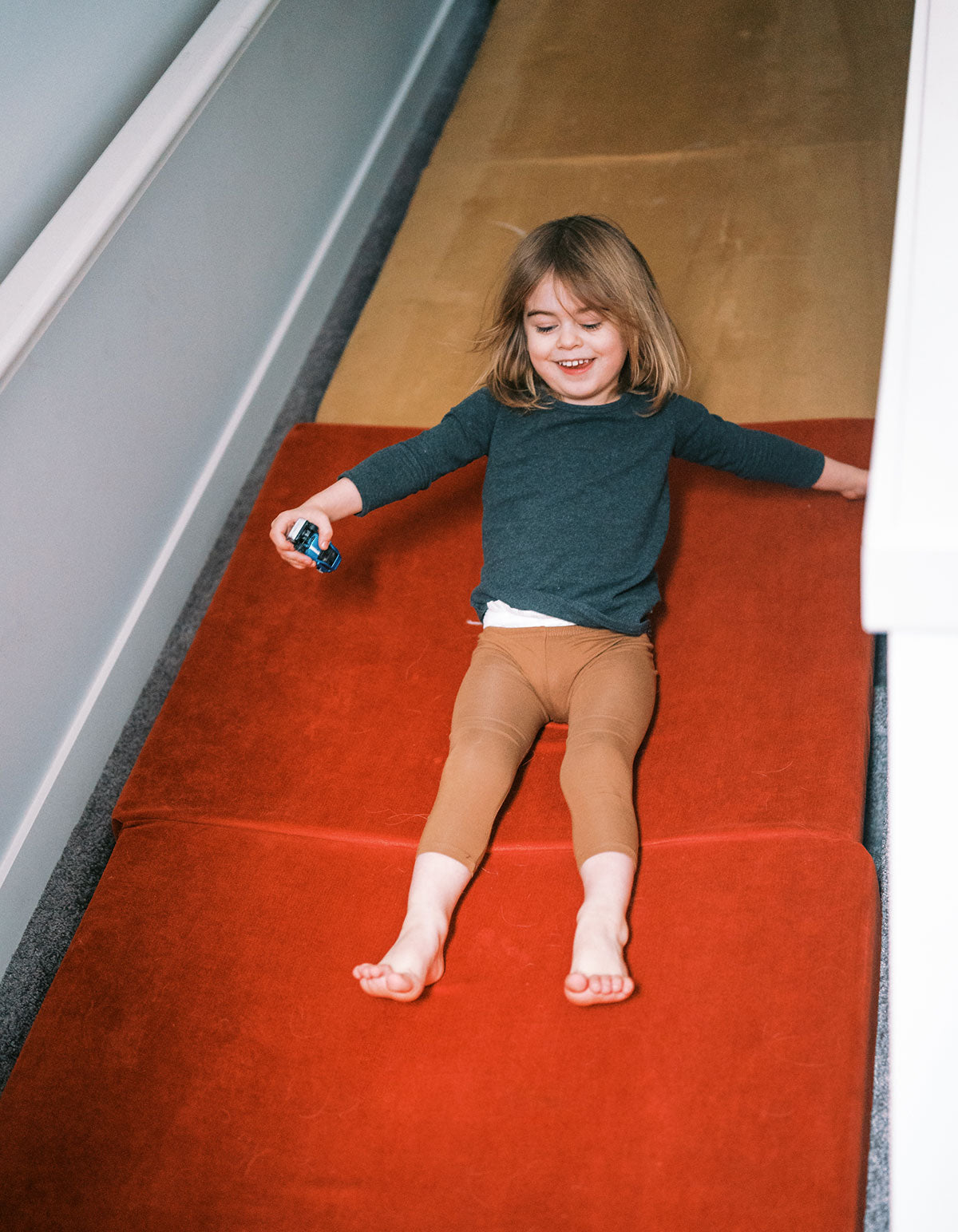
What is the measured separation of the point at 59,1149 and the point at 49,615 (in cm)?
77

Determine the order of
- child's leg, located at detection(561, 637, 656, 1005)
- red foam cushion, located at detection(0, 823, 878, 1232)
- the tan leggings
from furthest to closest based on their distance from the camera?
1. the tan leggings
2. child's leg, located at detection(561, 637, 656, 1005)
3. red foam cushion, located at detection(0, 823, 878, 1232)

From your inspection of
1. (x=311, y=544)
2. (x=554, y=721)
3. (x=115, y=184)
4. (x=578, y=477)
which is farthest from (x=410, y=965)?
(x=115, y=184)

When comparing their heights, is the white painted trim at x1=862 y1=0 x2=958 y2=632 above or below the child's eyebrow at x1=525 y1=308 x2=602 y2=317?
below

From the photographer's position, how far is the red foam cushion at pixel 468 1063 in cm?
90

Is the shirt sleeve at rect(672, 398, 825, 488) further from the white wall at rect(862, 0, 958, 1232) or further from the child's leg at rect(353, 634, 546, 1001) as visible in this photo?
the white wall at rect(862, 0, 958, 1232)

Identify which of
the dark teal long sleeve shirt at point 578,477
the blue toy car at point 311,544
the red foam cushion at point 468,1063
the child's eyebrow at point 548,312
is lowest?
the red foam cushion at point 468,1063

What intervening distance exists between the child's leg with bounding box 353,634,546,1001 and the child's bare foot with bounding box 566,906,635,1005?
0.47 ft

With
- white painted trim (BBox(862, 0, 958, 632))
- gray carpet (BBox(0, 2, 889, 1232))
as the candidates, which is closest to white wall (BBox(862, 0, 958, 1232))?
white painted trim (BBox(862, 0, 958, 632))

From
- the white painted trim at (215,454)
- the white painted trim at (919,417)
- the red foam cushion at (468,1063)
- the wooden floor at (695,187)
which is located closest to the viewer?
the white painted trim at (919,417)

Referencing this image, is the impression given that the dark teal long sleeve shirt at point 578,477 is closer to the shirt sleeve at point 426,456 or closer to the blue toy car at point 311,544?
the shirt sleeve at point 426,456

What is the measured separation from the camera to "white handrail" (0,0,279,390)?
49.9 inches

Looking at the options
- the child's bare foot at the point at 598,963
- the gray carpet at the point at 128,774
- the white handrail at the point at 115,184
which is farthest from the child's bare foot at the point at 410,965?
the white handrail at the point at 115,184

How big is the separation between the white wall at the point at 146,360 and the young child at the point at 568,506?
0.44m

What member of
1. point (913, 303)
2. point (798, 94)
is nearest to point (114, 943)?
point (913, 303)
